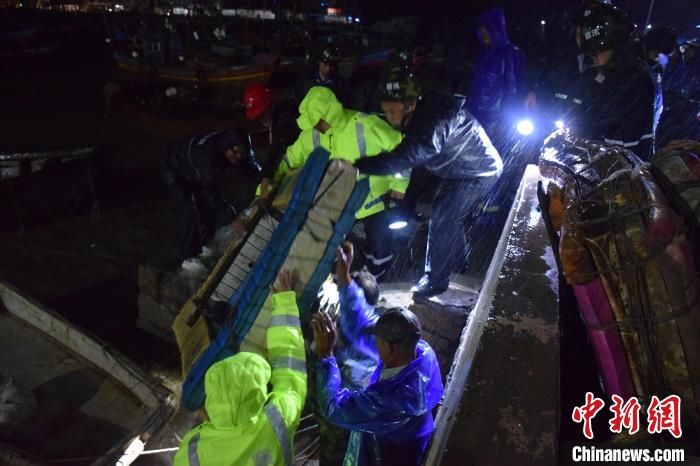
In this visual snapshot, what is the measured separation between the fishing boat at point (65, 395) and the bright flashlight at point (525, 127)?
4.56 m

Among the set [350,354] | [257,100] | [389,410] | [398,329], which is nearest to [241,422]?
[389,410]

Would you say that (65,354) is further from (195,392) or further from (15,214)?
(15,214)

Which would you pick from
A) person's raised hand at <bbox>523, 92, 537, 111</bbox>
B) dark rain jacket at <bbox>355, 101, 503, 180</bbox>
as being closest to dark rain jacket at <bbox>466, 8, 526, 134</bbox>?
person's raised hand at <bbox>523, 92, 537, 111</bbox>

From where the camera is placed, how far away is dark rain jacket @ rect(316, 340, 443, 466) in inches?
83.8

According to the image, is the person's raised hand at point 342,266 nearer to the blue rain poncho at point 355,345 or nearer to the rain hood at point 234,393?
the blue rain poncho at point 355,345

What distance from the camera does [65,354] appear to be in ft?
14.3

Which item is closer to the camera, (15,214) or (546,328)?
(546,328)

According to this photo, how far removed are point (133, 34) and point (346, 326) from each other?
18411 millimetres

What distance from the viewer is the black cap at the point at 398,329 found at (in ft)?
7.23

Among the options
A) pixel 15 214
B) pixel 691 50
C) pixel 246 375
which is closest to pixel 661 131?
pixel 691 50

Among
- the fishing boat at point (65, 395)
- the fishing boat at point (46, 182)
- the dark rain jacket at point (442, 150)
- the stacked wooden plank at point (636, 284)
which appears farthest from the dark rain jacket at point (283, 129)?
the fishing boat at point (46, 182)

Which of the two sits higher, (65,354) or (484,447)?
(484,447)

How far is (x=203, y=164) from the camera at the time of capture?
5.04 metres

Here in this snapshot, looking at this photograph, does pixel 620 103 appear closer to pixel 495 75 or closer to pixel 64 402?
pixel 495 75
